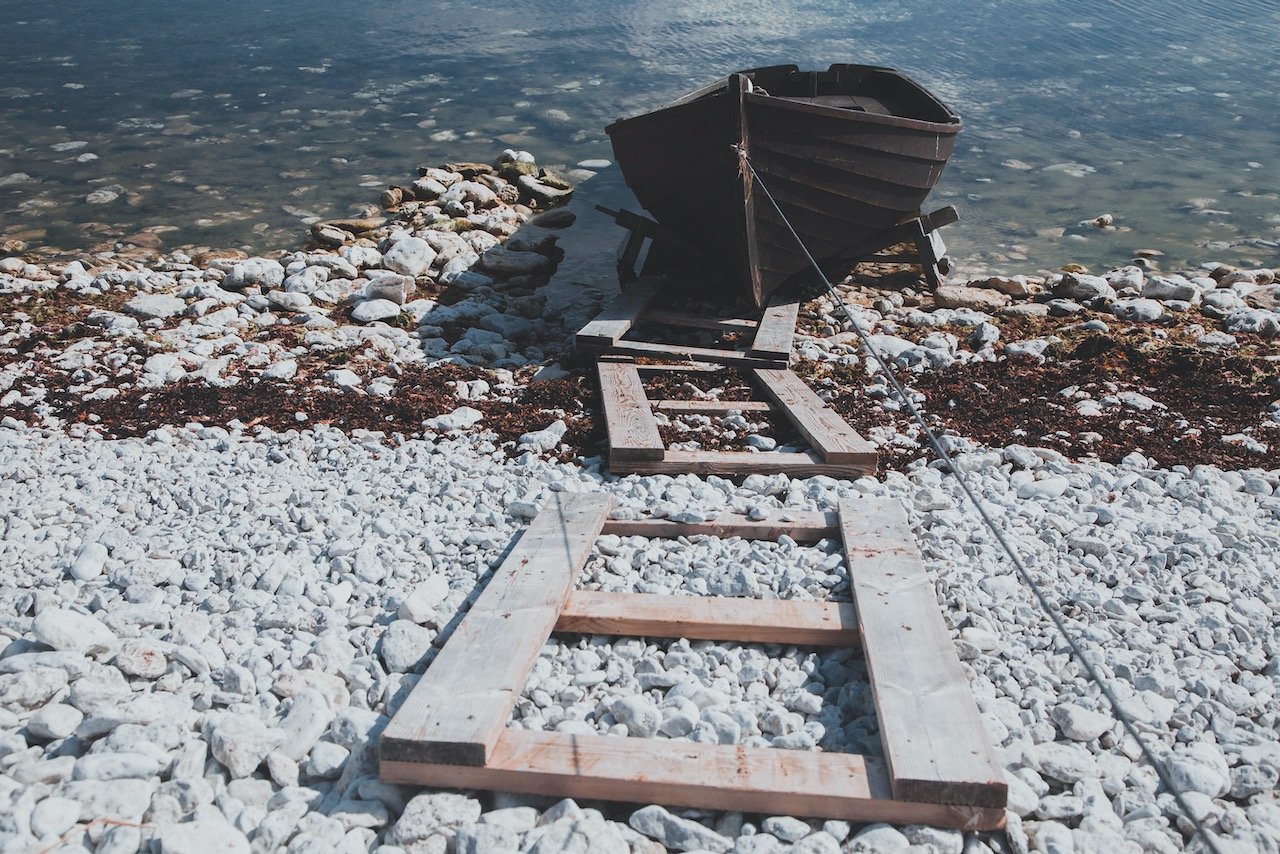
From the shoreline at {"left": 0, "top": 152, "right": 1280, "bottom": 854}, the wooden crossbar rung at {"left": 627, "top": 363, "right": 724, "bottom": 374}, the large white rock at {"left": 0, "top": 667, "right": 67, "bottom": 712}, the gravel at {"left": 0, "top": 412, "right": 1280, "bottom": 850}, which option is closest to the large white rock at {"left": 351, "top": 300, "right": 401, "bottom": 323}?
the shoreline at {"left": 0, "top": 152, "right": 1280, "bottom": 854}

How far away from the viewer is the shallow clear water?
1183 cm

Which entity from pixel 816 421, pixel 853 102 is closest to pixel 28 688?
pixel 816 421

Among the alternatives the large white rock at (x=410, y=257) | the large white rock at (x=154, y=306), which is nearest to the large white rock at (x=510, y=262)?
the large white rock at (x=410, y=257)

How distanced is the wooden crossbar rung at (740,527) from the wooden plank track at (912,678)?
13 centimetres

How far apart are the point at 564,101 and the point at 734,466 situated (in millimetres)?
13149

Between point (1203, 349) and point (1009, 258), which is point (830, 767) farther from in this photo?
point (1009, 258)

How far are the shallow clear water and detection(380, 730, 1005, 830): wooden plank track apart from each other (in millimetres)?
8275

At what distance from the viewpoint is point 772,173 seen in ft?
24.2

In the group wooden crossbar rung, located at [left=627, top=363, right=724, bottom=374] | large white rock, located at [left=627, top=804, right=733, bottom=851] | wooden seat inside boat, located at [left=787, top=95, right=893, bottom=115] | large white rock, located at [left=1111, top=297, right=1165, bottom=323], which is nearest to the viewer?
large white rock, located at [left=627, top=804, right=733, bottom=851]

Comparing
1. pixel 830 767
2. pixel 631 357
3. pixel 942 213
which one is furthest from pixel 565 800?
pixel 942 213

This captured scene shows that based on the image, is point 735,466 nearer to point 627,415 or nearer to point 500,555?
point 627,415

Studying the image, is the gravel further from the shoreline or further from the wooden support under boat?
the wooden support under boat

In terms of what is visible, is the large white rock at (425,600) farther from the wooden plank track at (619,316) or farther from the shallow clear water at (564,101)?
the shallow clear water at (564,101)

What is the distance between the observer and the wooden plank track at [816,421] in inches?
200
